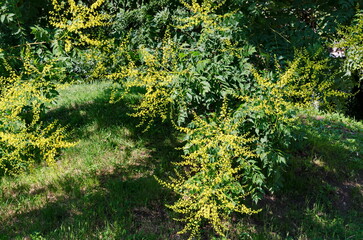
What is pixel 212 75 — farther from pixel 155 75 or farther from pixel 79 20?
pixel 79 20

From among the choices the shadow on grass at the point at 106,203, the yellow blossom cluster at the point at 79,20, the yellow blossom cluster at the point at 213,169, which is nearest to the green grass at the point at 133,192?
the shadow on grass at the point at 106,203

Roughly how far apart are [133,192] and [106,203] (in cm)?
39

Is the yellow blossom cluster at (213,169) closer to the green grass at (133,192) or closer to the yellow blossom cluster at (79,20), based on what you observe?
the green grass at (133,192)

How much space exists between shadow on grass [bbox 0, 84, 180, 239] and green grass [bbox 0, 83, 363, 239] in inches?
0.5

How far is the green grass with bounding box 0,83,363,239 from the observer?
3.66 m

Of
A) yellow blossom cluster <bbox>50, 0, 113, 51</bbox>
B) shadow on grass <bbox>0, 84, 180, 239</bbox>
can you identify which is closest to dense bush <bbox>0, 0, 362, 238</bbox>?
yellow blossom cluster <bbox>50, 0, 113, 51</bbox>

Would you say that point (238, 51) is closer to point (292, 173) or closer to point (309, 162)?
point (292, 173)

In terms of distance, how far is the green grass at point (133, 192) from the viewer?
3.66 meters

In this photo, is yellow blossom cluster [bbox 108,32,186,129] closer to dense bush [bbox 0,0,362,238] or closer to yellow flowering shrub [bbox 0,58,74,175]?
Answer: dense bush [bbox 0,0,362,238]

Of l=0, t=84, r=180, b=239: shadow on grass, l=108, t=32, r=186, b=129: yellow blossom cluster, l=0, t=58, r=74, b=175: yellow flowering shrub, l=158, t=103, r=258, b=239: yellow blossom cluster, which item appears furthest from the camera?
l=0, t=84, r=180, b=239: shadow on grass

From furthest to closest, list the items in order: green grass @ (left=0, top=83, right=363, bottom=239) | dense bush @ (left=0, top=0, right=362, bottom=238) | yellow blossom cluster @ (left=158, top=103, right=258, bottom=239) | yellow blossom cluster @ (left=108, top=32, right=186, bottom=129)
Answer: green grass @ (left=0, top=83, right=363, bottom=239)
yellow blossom cluster @ (left=108, top=32, right=186, bottom=129)
dense bush @ (left=0, top=0, right=362, bottom=238)
yellow blossom cluster @ (left=158, top=103, right=258, bottom=239)

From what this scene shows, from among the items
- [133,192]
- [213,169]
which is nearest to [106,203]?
[133,192]

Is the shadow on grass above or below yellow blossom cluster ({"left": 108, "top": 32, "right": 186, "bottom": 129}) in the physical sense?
below

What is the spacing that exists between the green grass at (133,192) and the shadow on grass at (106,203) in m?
0.01
